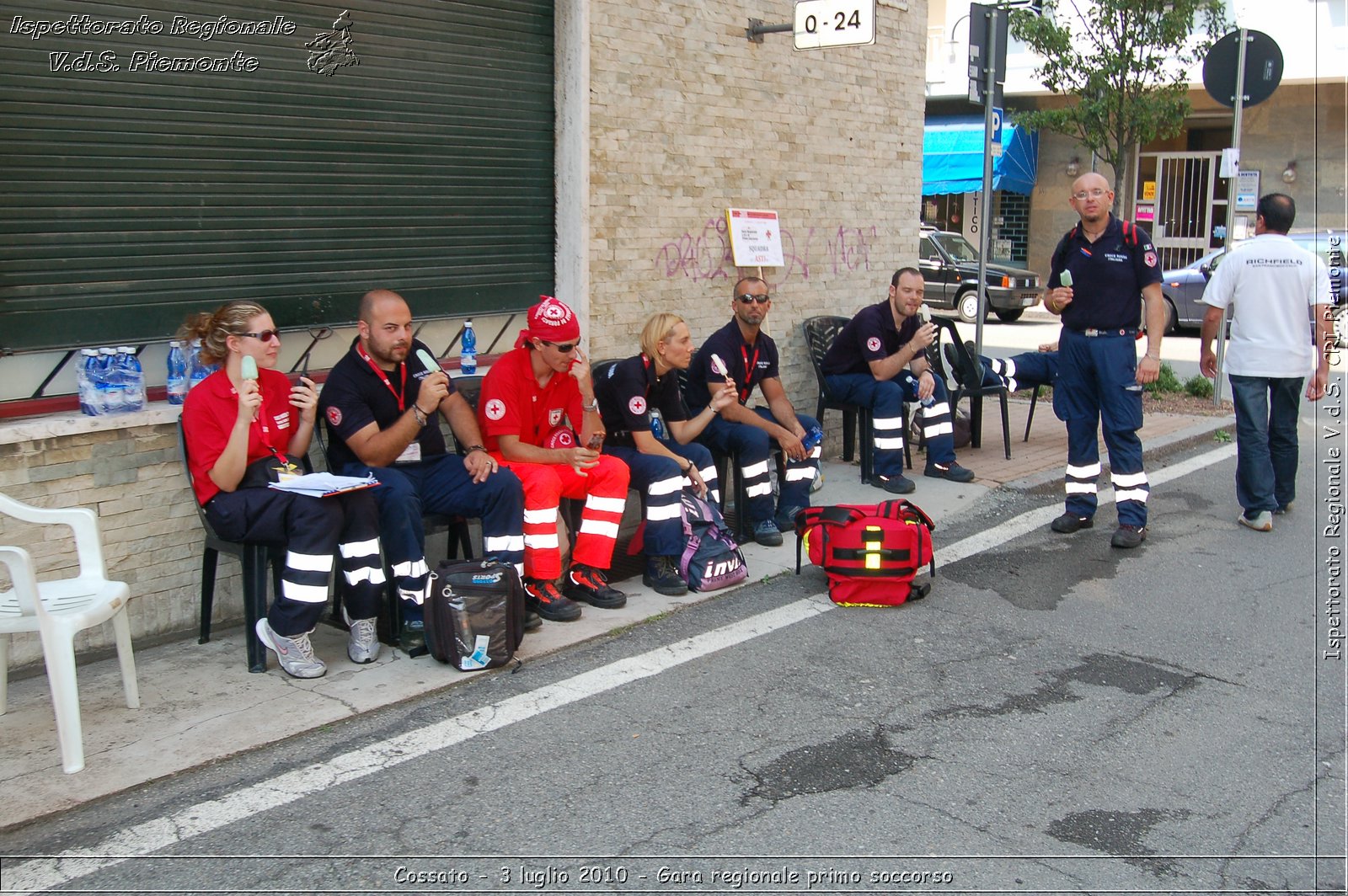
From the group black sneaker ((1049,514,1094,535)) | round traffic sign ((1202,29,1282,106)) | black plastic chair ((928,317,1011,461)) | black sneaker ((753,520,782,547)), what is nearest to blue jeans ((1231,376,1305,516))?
black sneaker ((1049,514,1094,535))

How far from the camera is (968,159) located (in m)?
25.1

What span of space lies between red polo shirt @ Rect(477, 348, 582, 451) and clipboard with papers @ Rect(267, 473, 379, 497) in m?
0.92

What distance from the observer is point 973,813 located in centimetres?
389

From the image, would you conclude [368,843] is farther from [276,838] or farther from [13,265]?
[13,265]

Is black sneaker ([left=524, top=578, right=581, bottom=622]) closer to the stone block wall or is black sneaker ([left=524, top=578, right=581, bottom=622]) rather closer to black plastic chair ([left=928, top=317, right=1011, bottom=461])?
the stone block wall

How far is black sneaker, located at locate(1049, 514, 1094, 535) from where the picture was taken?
741 centimetres

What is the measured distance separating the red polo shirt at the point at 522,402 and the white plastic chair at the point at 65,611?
1.91 metres

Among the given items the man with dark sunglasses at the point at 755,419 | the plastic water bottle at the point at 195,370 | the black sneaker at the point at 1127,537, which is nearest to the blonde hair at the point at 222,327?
the plastic water bottle at the point at 195,370

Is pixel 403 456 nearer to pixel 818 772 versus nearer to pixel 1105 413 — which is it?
pixel 818 772

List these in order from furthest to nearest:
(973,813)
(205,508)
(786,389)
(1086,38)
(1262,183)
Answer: (1262,183) → (1086,38) → (786,389) → (205,508) → (973,813)

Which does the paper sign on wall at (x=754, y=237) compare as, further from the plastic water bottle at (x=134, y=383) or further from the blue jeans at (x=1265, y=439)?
the plastic water bottle at (x=134, y=383)

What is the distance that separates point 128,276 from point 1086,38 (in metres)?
20.0

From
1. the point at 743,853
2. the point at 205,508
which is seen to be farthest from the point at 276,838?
the point at 205,508

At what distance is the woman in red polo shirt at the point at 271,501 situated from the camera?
4902 mm
